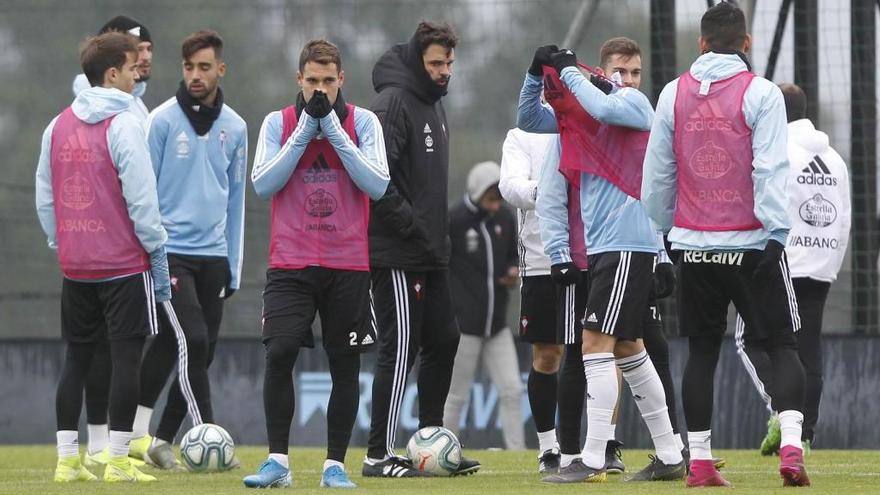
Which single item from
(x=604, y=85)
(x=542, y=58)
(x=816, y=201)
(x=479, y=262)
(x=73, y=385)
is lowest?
(x=73, y=385)

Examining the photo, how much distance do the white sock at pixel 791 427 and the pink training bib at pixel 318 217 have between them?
1947 mm

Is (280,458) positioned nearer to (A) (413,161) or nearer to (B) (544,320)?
(B) (544,320)

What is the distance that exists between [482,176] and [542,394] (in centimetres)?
449

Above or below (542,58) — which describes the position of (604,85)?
below

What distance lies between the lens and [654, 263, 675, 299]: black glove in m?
8.35

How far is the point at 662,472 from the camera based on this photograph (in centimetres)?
834

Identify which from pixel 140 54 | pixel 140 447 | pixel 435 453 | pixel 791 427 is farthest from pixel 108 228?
pixel 791 427

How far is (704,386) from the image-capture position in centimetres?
774

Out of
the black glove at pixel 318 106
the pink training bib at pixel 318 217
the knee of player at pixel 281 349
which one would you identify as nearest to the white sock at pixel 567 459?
the pink training bib at pixel 318 217

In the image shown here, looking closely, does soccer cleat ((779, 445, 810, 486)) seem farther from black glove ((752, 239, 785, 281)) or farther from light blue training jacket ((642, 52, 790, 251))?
light blue training jacket ((642, 52, 790, 251))

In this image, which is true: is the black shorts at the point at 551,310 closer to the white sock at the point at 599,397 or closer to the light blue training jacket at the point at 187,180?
the white sock at the point at 599,397

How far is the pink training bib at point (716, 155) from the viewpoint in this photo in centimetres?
762

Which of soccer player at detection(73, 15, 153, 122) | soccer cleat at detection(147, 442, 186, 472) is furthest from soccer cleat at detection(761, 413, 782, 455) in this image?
soccer player at detection(73, 15, 153, 122)

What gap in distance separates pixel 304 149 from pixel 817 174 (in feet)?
13.3
